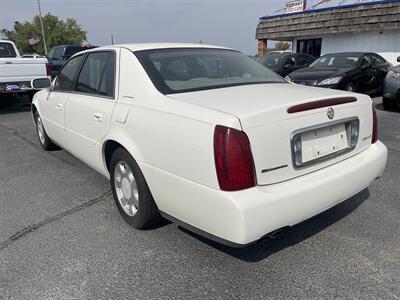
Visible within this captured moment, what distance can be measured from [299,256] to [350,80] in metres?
7.28

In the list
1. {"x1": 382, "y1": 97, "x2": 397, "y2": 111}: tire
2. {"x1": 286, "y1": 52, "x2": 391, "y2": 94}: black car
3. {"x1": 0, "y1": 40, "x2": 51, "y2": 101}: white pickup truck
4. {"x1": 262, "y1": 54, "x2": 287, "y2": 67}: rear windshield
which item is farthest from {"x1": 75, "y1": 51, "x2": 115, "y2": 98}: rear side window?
{"x1": 262, "y1": 54, "x2": 287, "y2": 67}: rear windshield

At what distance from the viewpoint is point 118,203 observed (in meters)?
3.25

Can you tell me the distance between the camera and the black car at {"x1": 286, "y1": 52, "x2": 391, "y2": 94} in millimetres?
8594

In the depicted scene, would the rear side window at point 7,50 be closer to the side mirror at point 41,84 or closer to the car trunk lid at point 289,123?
the side mirror at point 41,84

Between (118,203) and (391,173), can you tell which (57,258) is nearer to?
(118,203)

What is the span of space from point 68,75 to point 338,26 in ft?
45.9

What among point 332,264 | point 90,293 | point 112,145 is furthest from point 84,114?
point 332,264

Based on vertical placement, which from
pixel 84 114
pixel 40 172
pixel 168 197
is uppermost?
pixel 84 114

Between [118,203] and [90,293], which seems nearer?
[90,293]

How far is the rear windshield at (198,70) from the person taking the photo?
2.90 meters

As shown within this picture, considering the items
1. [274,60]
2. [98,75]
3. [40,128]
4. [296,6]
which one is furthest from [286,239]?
[296,6]

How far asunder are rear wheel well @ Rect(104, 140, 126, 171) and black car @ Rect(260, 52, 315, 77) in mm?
9708

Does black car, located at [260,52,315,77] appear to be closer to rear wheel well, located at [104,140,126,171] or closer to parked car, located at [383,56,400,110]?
parked car, located at [383,56,400,110]

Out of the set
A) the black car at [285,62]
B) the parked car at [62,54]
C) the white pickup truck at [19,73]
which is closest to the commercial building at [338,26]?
the black car at [285,62]
